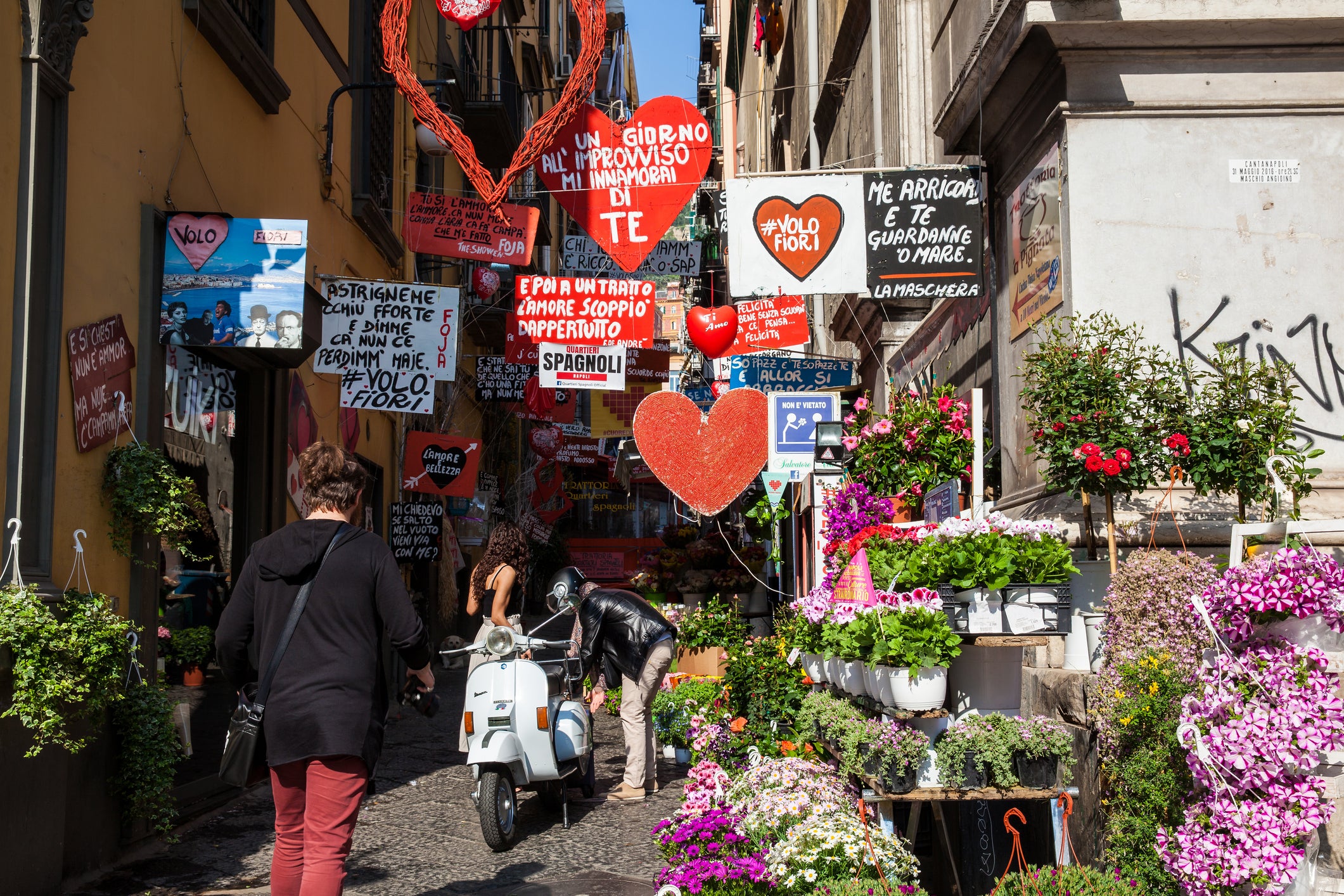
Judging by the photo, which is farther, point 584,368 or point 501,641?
point 584,368

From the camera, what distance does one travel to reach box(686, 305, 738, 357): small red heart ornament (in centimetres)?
1220

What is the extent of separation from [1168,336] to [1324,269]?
80 centimetres

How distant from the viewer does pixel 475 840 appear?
6.96 meters

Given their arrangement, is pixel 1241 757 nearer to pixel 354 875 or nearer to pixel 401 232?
pixel 354 875

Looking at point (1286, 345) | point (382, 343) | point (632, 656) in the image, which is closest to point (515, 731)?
point (632, 656)

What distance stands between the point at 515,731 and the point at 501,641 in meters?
0.58

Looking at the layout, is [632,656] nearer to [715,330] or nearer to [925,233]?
[925,233]

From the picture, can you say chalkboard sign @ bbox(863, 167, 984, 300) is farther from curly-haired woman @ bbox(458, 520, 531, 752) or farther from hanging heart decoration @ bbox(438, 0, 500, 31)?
hanging heart decoration @ bbox(438, 0, 500, 31)

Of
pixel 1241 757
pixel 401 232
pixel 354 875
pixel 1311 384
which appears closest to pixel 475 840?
pixel 354 875

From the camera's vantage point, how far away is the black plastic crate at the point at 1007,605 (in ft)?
15.2

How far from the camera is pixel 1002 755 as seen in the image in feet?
14.3

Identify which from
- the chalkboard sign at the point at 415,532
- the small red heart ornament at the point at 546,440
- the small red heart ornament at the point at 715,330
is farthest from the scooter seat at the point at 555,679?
the small red heart ornament at the point at 546,440

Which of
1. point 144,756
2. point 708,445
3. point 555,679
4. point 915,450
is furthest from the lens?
point 708,445

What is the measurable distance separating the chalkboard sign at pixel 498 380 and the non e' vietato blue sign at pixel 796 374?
701cm
